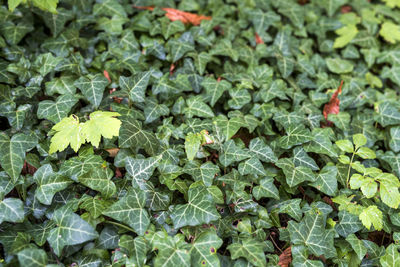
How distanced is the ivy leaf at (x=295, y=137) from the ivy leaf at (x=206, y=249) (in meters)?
0.99

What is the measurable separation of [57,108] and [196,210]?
A: 4.34ft

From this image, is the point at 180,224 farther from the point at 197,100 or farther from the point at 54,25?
the point at 54,25

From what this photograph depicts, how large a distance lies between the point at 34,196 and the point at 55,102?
737 mm

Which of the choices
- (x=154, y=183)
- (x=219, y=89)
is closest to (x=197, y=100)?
(x=219, y=89)

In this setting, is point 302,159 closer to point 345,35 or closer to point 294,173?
point 294,173

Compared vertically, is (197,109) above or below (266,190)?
above

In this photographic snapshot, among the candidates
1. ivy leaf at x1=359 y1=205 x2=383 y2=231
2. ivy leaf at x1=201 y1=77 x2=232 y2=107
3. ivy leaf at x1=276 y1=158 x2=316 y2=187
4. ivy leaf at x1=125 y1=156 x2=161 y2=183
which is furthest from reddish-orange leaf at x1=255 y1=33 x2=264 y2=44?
ivy leaf at x1=359 y1=205 x2=383 y2=231

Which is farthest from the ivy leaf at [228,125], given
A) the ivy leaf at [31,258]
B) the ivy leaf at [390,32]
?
the ivy leaf at [390,32]

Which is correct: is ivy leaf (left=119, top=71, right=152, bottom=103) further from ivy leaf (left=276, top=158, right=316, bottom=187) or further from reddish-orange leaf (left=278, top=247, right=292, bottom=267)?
reddish-orange leaf (left=278, top=247, right=292, bottom=267)

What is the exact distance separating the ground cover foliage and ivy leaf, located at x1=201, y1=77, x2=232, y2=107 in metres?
0.01

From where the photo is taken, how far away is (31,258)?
1903 mm

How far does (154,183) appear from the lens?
2.51 m

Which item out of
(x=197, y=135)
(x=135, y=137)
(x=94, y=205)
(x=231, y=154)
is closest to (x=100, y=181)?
(x=94, y=205)

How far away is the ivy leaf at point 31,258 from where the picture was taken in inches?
73.9
